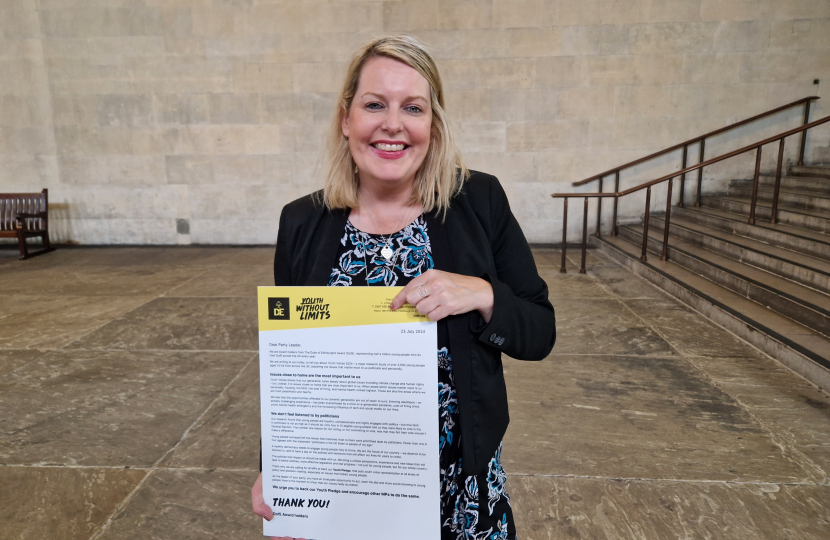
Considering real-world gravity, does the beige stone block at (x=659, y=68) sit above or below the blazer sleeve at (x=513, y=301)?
above

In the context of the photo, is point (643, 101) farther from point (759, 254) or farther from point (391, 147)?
point (391, 147)

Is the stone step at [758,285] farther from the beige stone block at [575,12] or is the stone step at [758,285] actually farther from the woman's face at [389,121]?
the woman's face at [389,121]

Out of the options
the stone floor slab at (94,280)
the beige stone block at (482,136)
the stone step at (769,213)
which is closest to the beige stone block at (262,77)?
the beige stone block at (482,136)

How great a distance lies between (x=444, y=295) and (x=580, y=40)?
8.07m

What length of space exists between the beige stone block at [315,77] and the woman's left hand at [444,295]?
7.88 meters

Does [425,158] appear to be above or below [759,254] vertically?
above

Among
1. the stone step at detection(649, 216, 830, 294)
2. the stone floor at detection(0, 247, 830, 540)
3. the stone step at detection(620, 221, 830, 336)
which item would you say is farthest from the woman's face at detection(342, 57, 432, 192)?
the stone step at detection(649, 216, 830, 294)

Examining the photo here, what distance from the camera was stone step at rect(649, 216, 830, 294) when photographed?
4595 mm

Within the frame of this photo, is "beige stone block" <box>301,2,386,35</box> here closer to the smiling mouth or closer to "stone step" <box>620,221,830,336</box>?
"stone step" <box>620,221,830,336</box>

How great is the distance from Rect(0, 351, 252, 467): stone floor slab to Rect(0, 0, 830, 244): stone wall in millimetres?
5035

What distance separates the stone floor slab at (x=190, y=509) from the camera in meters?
2.29

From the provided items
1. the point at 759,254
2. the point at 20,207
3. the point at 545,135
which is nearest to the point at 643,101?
the point at 545,135

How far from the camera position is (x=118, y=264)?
25.4 ft

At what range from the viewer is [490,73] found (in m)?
8.17
